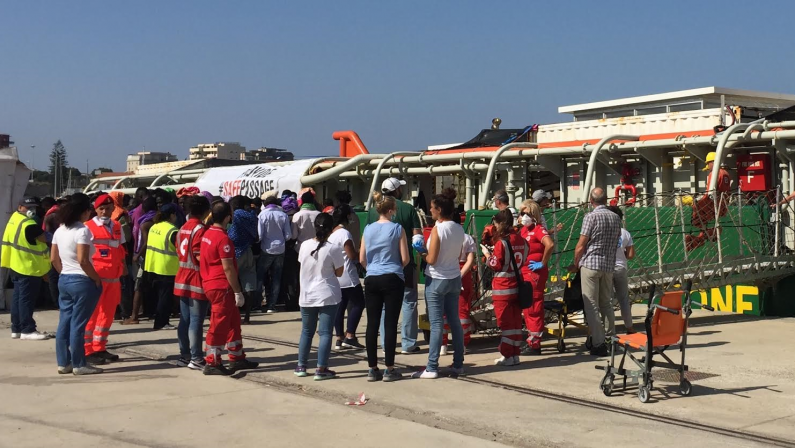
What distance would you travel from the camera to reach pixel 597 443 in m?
5.90

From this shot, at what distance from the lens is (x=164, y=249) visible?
34.8 ft

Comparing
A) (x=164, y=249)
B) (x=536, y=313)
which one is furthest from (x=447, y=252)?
(x=164, y=249)

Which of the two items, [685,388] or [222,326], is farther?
[222,326]

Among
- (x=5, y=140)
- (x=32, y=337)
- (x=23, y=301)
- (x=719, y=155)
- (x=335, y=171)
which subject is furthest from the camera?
(x=5, y=140)

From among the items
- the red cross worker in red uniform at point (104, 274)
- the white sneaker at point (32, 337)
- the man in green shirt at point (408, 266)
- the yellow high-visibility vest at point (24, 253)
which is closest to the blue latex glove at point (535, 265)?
the man in green shirt at point (408, 266)

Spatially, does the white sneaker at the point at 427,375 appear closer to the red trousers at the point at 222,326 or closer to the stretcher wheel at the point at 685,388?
the red trousers at the point at 222,326

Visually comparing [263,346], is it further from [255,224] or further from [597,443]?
[597,443]

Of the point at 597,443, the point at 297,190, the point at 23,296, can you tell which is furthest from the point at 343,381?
the point at 297,190

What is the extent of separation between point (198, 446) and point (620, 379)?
152 inches

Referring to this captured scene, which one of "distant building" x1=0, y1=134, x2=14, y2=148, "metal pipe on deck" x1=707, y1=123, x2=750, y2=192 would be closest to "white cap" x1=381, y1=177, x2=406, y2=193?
"metal pipe on deck" x1=707, y1=123, x2=750, y2=192

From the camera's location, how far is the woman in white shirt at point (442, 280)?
26.4 feet

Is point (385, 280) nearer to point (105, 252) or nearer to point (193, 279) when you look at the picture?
point (193, 279)

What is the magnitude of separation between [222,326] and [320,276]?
3.43 ft

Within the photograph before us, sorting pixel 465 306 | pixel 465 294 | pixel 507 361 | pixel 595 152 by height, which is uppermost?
pixel 595 152
